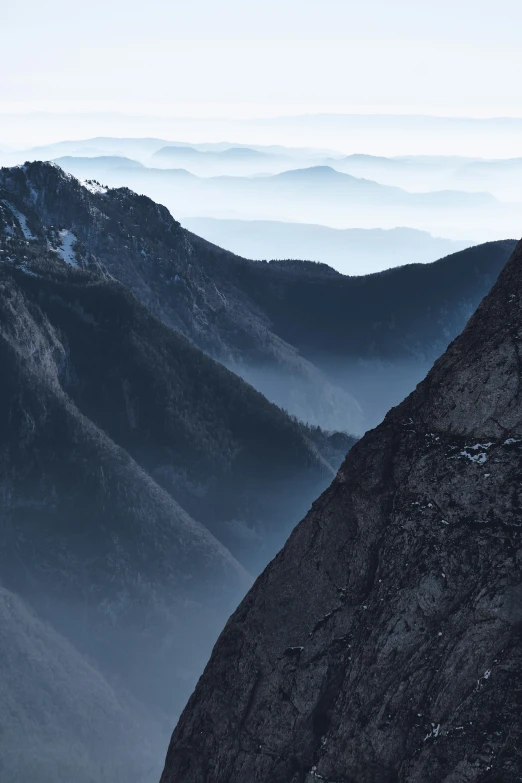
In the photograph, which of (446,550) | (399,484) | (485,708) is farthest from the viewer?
(399,484)

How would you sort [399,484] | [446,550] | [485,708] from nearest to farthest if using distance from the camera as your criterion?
[485,708] < [446,550] < [399,484]

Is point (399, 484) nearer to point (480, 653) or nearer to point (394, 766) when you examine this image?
point (480, 653)

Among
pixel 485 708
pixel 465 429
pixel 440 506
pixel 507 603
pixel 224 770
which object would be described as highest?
pixel 465 429

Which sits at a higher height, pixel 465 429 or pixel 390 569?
pixel 465 429

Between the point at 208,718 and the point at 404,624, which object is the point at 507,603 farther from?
the point at 208,718

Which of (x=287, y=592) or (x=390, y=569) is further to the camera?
(x=287, y=592)

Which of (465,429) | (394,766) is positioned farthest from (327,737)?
(465,429)

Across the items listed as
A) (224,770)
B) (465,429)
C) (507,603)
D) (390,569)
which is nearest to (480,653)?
(507,603)
